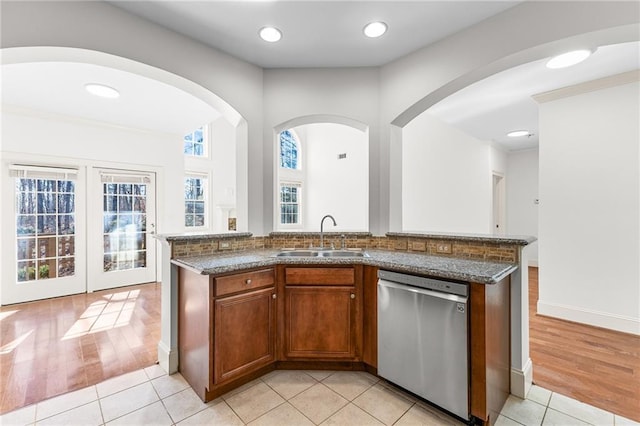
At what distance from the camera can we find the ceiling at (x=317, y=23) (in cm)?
194

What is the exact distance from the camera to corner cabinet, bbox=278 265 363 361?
215 centimetres

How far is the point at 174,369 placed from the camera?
221 cm

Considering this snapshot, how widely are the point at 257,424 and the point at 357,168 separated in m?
5.19

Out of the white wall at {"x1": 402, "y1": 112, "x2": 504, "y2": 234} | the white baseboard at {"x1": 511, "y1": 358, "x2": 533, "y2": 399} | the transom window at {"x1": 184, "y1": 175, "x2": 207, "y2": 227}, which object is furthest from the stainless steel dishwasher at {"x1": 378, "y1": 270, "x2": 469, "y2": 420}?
the transom window at {"x1": 184, "y1": 175, "x2": 207, "y2": 227}

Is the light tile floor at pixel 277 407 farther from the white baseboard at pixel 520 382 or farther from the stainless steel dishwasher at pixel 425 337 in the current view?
the stainless steel dishwasher at pixel 425 337

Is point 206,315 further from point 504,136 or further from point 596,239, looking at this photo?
point 504,136

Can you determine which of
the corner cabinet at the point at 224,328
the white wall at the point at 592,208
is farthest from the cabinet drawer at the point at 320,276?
the white wall at the point at 592,208

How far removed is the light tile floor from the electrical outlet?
3.50 ft

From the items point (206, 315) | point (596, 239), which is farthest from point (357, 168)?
point (206, 315)

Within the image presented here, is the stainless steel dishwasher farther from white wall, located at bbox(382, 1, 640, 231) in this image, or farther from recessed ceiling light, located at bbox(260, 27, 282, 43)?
recessed ceiling light, located at bbox(260, 27, 282, 43)

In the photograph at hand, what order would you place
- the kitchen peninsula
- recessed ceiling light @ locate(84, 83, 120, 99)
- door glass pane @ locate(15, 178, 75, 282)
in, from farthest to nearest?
door glass pane @ locate(15, 178, 75, 282), recessed ceiling light @ locate(84, 83, 120, 99), the kitchen peninsula

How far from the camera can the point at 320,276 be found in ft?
7.06

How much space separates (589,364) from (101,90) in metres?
5.40

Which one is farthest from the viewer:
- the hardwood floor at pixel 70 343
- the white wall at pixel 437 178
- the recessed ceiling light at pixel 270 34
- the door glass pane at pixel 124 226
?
the white wall at pixel 437 178
